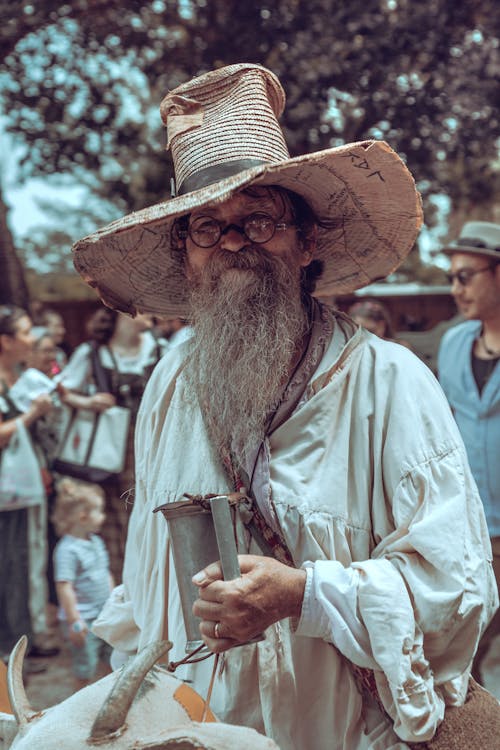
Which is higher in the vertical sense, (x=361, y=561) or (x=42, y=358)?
(x=42, y=358)

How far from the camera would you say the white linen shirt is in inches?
67.5

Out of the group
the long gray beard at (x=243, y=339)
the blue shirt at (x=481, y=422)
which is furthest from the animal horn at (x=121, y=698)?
the blue shirt at (x=481, y=422)

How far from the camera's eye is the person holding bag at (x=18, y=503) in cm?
508

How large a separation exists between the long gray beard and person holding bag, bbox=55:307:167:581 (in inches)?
139

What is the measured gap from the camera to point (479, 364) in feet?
14.3

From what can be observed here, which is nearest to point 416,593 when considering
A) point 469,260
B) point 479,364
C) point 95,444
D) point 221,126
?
point 221,126

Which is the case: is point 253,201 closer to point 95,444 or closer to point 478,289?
point 478,289

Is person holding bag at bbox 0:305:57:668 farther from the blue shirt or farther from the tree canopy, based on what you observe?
the tree canopy

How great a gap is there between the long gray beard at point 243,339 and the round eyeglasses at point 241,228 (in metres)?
0.03

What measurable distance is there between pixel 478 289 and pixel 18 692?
3.49 meters

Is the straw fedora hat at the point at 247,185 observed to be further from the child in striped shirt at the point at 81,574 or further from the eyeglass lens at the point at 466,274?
the child in striped shirt at the point at 81,574

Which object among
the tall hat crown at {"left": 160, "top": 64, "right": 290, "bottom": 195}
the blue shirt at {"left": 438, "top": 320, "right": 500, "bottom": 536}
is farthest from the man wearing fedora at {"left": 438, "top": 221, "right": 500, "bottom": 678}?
the tall hat crown at {"left": 160, "top": 64, "right": 290, "bottom": 195}

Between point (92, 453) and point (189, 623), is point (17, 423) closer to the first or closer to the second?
point (92, 453)

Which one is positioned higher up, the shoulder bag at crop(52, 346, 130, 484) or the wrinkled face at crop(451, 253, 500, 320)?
the wrinkled face at crop(451, 253, 500, 320)
